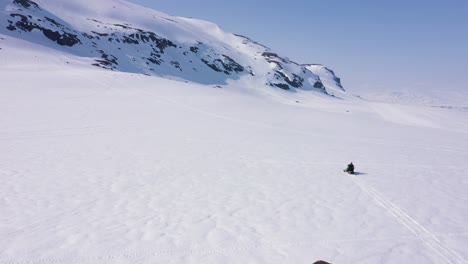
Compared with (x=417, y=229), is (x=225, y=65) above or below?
below

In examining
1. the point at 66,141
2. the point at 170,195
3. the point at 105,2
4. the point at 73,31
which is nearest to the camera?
the point at 170,195

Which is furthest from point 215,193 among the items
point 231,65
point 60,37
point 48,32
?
point 231,65

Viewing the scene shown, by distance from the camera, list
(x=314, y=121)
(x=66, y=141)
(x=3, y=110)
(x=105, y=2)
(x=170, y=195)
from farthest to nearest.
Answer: (x=105, y=2), (x=314, y=121), (x=3, y=110), (x=66, y=141), (x=170, y=195)

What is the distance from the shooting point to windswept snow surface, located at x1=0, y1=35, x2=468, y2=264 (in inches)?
327

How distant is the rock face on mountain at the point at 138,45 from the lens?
347 ft

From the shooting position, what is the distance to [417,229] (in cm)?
990

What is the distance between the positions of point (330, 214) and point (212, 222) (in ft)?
13.2

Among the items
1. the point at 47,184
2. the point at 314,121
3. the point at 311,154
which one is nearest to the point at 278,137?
the point at 311,154

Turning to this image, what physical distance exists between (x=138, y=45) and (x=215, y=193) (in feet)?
429

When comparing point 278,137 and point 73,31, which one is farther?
point 73,31

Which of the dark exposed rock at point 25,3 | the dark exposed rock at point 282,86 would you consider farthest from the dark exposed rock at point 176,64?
the dark exposed rock at point 25,3

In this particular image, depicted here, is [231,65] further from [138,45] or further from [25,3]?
[25,3]

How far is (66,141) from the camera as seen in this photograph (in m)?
19.3

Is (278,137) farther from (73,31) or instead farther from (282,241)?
(73,31)
